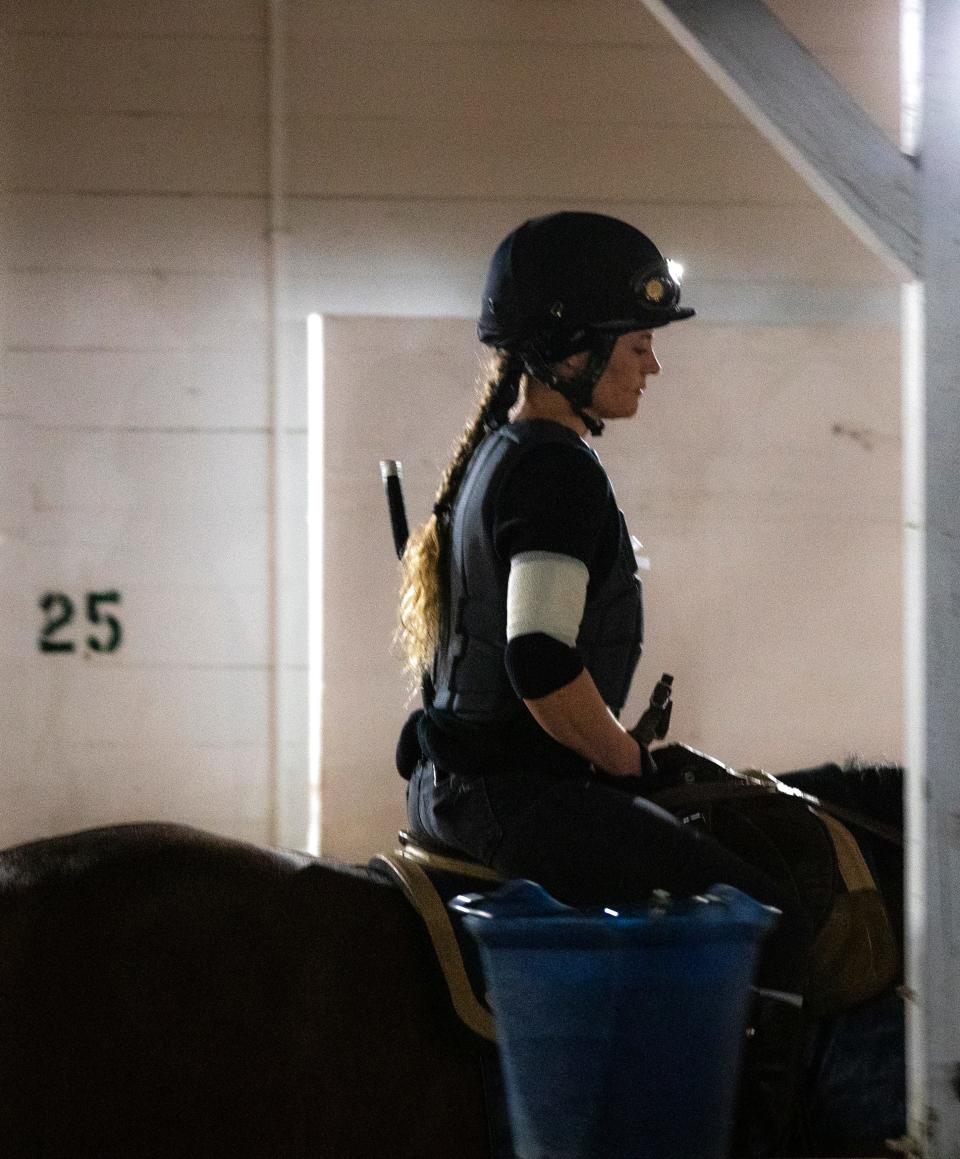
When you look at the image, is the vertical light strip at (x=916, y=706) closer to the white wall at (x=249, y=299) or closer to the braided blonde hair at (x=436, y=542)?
the braided blonde hair at (x=436, y=542)

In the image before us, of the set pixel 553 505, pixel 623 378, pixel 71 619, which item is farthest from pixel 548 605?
pixel 71 619

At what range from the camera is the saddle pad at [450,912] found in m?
2.29

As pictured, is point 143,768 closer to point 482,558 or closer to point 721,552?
point 721,552

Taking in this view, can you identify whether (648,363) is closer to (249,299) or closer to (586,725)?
(586,725)

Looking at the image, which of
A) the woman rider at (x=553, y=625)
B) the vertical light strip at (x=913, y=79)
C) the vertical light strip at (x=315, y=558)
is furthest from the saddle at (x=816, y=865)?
the vertical light strip at (x=315, y=558)

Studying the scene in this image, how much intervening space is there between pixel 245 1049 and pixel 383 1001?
0.20m

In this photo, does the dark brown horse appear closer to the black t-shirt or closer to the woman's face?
the black t-shirt

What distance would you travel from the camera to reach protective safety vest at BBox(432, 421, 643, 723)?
235 cm

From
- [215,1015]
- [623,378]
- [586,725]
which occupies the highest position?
[623,378]

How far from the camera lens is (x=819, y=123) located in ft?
7.07

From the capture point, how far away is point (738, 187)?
19.4ft

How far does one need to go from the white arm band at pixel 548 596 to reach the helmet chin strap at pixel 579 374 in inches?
11.9

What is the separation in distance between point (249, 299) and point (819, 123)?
388 centimetres

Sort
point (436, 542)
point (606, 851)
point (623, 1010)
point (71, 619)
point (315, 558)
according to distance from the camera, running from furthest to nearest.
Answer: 1. point (71, 619)
2. point (315, 558)
3. point (436, 542)
4. point (606, 851)
5. point (623, 1010)
